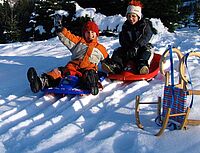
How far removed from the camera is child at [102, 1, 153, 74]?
631 cm

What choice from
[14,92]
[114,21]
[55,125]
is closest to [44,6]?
[114,21]

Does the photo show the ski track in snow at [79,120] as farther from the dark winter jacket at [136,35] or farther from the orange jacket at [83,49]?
the dark winter jacket at [136,35]

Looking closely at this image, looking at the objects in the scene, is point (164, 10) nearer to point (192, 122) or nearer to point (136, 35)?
point (136, 35)

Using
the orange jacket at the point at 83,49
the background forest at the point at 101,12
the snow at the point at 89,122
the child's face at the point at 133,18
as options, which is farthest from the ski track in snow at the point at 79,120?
the background forest at the point at 101,12

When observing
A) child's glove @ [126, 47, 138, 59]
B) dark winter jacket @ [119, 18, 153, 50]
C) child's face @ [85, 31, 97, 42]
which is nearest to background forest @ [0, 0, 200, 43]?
dark winter jacket @ [119, 18, 153, 50]

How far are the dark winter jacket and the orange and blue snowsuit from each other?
573 mm

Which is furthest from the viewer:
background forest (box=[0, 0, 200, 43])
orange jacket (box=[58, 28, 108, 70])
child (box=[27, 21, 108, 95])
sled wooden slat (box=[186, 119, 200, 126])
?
background forest (box=[0, 0, 200, 43])

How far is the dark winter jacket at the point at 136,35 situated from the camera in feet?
21.0

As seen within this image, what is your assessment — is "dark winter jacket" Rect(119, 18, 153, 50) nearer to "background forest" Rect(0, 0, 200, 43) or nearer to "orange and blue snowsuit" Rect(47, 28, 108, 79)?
"orange and blue snowsuit" Rect(47, 28, 108, 79)

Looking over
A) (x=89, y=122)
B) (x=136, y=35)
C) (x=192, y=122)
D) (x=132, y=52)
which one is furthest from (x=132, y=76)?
(x=192, y=122)

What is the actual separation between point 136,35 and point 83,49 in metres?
0.98

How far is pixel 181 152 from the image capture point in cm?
358

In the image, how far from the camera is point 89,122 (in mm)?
4668

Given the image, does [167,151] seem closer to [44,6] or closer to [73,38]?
[73,38]
